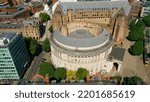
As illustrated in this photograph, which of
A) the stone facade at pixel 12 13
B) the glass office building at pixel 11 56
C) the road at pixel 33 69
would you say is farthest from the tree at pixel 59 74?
the stone facade at pixel 12 13

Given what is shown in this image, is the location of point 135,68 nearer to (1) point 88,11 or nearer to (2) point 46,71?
(2) point 46,71

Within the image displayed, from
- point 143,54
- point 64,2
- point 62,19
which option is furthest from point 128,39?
point 64,2

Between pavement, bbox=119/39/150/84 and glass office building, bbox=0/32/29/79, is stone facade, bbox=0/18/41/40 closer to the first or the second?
glass office building, bbox=0/32/29/79

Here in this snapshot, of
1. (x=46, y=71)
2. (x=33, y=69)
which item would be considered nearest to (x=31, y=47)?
(x=33, y=69)

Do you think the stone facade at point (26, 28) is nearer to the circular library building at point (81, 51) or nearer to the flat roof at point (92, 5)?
the flat roof at point (92, 5)

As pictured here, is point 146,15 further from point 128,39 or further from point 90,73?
point 90,73
